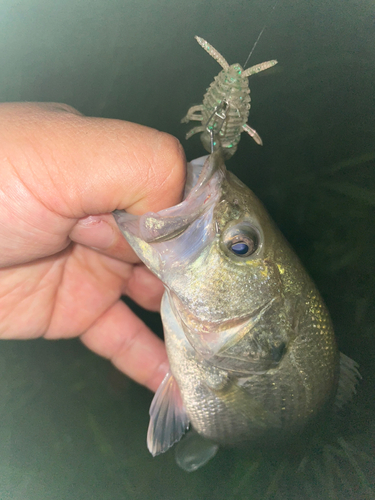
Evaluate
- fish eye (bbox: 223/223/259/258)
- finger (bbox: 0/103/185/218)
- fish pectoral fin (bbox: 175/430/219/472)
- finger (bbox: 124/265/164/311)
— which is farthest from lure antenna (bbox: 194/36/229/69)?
fish pectoral fin (bbox: 175/430/219/472)

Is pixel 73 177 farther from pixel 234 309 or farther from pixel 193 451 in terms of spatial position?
pixel 193 451

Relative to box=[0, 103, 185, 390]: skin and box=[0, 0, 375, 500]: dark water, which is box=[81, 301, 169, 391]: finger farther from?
box=[0, 103, 185, 390]: skin

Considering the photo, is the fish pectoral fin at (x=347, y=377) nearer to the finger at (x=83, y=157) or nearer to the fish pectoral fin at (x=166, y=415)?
the fish pectoral fin at (x=166, y=415)

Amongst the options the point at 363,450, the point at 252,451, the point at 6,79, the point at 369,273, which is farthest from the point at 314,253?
the point at 6,79

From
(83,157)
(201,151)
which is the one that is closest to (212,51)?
(201,151)

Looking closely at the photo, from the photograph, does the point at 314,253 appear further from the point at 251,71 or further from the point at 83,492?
the point at 83,492
